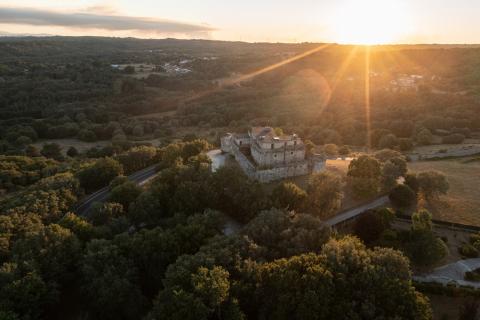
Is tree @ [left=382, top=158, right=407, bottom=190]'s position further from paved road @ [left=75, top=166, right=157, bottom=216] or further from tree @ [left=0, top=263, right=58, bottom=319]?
tree @ [left=0, top=263, right=58, bottom=319]

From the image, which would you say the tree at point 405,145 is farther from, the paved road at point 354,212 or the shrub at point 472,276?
the shrub at point 472,276

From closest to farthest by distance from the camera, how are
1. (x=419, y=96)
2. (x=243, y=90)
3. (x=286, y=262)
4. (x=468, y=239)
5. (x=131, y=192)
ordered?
(x=286, y=262)
(x=468, y=239)
(x=131, y=192)
(x=419, y=96)
(x=243, y=90)

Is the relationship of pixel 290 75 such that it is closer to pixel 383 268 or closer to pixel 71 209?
pixel 71 209

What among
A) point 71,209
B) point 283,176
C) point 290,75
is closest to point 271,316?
point 283,176

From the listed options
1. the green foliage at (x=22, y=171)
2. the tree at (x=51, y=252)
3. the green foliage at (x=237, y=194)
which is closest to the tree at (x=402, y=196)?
the green foliage at (x=237, y=194)

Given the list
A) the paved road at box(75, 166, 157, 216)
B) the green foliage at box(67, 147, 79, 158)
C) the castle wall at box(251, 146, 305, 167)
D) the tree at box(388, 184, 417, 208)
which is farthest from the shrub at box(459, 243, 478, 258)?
the green foliage at box(67, 147, 79, 158)
